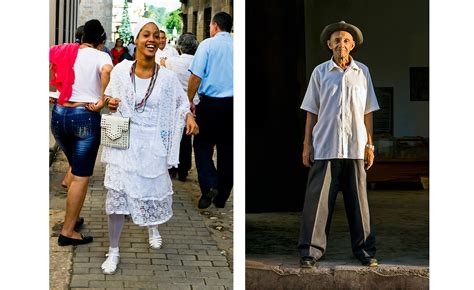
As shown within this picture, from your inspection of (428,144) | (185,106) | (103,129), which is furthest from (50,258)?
(428,144)

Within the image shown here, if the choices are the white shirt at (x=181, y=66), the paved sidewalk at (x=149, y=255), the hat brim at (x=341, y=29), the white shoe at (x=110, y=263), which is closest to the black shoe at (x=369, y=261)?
the paved sidewalk at (x=149, y=255)

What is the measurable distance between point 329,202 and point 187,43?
44.0 inches

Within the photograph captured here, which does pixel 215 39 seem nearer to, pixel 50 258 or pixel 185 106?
pixel 185 106

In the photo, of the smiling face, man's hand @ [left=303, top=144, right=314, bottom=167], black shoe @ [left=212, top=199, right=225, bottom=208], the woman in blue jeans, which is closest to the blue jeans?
the woman in blue jeans

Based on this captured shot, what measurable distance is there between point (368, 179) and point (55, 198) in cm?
160

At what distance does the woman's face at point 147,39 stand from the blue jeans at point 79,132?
1.40 ft

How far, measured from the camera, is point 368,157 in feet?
14.4

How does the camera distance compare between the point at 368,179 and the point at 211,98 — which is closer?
the point at 368,179

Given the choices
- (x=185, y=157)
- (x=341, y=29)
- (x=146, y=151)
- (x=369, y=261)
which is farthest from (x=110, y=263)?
(x=341, y=29)

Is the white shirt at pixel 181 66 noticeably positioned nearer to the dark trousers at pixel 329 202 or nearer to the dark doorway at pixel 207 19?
the dark doorway at pixel 207 19

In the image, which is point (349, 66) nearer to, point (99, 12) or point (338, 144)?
point (338, 144)

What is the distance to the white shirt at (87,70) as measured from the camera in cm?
443

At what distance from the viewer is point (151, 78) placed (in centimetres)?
439
